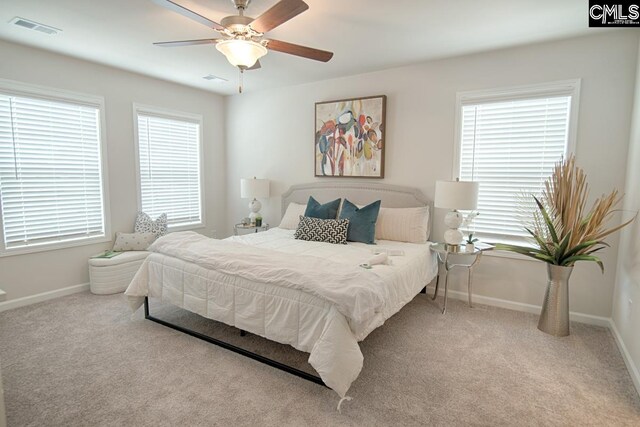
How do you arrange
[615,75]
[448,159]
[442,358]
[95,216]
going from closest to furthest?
[442,358], [615,75], [448,159], [95,216]

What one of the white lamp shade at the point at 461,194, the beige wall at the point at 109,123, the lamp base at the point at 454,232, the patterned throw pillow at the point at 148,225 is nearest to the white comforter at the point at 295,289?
the lamp base at the point at 454,232

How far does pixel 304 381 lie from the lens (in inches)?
93.0

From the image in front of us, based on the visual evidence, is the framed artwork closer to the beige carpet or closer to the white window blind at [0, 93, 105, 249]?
the beige carpet

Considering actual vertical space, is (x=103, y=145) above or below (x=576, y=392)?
above

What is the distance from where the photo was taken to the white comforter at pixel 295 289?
2.10 m

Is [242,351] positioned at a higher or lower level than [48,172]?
lower

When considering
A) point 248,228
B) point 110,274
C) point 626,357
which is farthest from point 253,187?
point 626,357

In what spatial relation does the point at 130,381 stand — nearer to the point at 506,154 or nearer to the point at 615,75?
the point at 506,154

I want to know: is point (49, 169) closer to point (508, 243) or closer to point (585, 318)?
point (508, 243)

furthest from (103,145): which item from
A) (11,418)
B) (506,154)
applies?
(506,154)

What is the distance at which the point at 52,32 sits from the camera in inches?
125

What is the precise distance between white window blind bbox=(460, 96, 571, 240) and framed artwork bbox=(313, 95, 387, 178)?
3.27ft

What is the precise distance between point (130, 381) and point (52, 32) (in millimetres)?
3181

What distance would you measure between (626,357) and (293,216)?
3.56m
